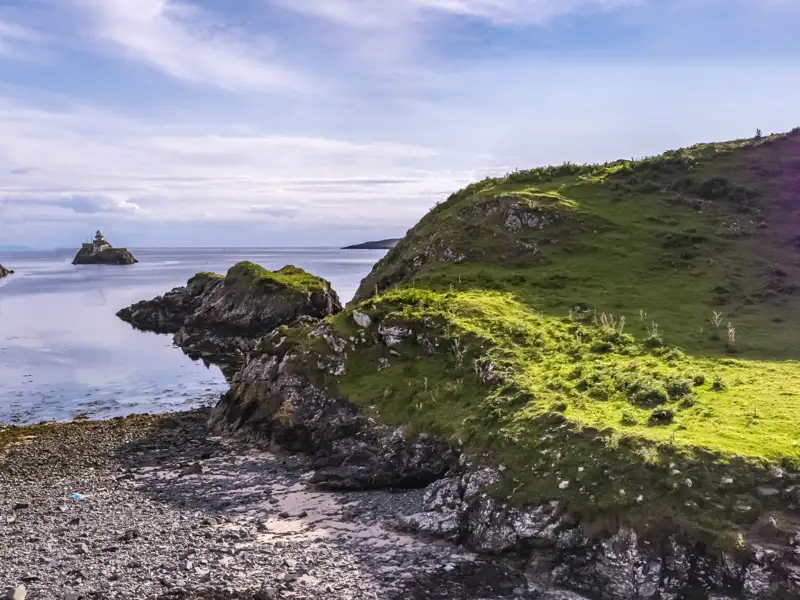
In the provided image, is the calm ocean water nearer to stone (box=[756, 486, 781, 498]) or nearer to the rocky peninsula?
the rocky peninsula

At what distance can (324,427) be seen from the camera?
37.6 metres

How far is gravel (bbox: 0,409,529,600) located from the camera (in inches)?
932

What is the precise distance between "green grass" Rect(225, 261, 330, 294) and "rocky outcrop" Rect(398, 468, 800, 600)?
69.6 metres

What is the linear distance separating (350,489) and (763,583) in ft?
60.6

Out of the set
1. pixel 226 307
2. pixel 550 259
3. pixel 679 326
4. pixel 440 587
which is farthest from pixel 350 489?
pixel 226 307

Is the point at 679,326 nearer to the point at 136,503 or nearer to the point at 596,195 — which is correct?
the point at 596,195

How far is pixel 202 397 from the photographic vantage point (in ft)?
195

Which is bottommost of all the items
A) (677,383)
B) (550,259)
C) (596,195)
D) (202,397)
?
(202,397)

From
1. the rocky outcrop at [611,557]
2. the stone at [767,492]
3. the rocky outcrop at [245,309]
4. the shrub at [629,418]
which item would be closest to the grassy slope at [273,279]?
the rocky outcrop at [245,309]

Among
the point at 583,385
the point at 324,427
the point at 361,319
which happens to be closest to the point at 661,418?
the point at 583,385

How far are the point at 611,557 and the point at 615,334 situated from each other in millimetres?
18938

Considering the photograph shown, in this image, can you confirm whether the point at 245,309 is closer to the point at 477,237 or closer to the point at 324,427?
the point at 477,237

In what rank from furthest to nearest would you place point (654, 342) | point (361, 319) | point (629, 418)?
point (361, 319) < point (654, 342) < point (629, 418)

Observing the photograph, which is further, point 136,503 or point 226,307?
point 226,307
